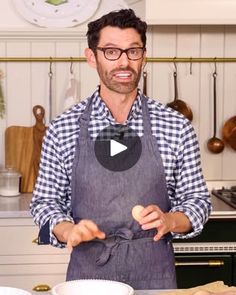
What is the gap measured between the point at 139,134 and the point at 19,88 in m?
1.37

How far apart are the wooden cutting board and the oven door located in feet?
2.69

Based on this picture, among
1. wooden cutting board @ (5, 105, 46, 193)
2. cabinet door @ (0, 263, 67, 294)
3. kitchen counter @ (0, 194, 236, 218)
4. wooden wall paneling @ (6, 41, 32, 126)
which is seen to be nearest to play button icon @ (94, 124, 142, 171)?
kitchen counter @ (0, 194, 236, 218)

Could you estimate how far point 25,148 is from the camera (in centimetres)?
285

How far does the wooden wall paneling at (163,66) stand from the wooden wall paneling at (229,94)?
26 cm

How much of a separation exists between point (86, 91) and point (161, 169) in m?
1.37

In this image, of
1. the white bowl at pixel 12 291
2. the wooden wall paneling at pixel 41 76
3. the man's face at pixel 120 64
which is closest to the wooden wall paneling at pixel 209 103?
the wooden wall paneling at pixel 41 76

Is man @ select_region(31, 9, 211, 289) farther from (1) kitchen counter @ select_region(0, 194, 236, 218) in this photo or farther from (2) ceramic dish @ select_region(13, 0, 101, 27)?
(2) ceramic dish @ select_region(13, 0, 101, 27)

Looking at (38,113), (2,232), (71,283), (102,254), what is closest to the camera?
(71,283)

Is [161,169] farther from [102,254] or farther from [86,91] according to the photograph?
[86,91]

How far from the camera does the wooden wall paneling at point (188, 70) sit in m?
2.92

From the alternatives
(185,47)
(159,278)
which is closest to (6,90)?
(185,47)

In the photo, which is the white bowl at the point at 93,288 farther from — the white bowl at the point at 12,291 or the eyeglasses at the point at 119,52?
the eyeglasses at the point at 119,52

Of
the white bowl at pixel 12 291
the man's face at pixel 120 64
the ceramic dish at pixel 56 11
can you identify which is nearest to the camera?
the white bowl at pixel 12 291

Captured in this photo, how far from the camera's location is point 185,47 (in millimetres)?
2924
